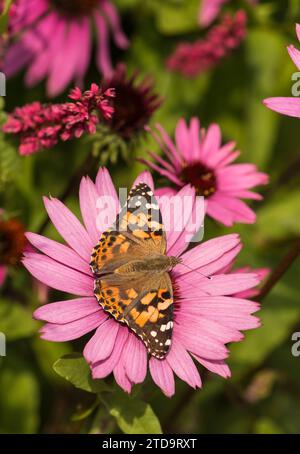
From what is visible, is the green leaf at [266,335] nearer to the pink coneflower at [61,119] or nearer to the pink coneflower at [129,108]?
the pink coneflower at [129,108]

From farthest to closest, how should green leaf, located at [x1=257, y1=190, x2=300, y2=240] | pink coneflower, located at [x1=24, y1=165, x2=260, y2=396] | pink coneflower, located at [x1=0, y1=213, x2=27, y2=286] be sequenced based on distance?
green leaf, located at [x1=257, y1=190, x2=300, y2=240]
pink coneflower, located at [x1=0, y1=213, x2=27, y2=286]
pink coneflower, located at [x1=24, y1=165, x2=260, y2=396]

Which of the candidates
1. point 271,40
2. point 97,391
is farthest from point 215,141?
point 271,40

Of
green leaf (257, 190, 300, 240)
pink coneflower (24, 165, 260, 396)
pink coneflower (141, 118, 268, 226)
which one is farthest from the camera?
green leaf (257, 190, 300, 240)

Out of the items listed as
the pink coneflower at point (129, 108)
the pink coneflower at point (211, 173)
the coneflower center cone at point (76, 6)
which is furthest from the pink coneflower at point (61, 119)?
the coneflower center cone at point (76, 6)

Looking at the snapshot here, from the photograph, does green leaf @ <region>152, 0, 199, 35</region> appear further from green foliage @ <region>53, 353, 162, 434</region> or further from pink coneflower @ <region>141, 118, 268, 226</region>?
green foliage @ <region>53, 353, 162, 434</region>

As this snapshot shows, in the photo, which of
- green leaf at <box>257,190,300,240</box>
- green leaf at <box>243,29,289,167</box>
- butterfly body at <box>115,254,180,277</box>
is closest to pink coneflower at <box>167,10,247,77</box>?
green leaf at <box>243,29,289,167</box>
